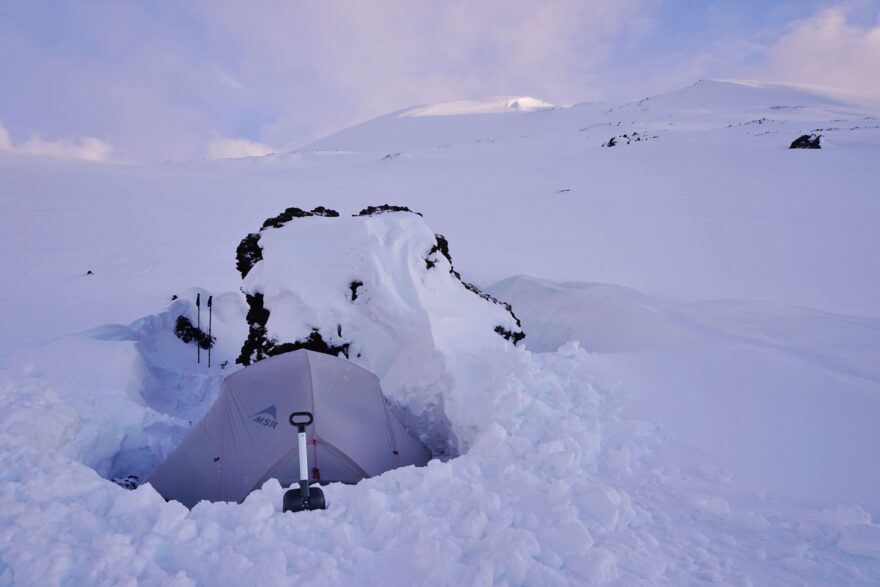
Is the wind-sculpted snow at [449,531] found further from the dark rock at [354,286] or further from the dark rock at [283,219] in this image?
the dark rock at [283,219]

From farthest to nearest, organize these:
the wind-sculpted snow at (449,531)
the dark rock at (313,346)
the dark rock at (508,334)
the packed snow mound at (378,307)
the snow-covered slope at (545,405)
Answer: the dark rock at (508,334)
the dark rock at (313,346)
the packed snow mound at (378,307)
the snow-covered slope at (545,405)
the wind-sculpted snow at (449,531)

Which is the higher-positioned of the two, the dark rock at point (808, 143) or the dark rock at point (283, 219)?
the dark rock at point (808, 143)

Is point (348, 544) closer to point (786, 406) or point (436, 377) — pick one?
point (436, 377)

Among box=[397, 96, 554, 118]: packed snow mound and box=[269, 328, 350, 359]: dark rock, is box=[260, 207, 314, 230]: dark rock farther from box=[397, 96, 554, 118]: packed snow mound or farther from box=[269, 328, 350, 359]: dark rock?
box=[397, 96, 554, 118]: packed snow mound

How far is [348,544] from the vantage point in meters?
2.56

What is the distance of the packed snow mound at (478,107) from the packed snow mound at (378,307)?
65.9 metres

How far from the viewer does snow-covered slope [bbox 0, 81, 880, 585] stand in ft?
8.14

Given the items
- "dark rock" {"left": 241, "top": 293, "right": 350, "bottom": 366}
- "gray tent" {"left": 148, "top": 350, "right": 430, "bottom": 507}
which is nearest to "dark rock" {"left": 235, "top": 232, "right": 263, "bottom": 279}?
"dark rock" {"left": 241, "top": 293, "right": 350, "bottom": 366}

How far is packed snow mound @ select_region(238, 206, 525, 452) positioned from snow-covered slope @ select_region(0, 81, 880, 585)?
85 mm

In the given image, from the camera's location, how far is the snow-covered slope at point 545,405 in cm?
248

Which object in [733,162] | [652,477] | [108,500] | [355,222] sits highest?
[733,162]

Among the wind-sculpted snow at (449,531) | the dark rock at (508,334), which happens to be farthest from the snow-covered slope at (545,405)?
the dark rock at (508,334)

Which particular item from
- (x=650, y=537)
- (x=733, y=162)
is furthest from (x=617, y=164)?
(x=650, y=537)

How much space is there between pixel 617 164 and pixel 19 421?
23.2 m
